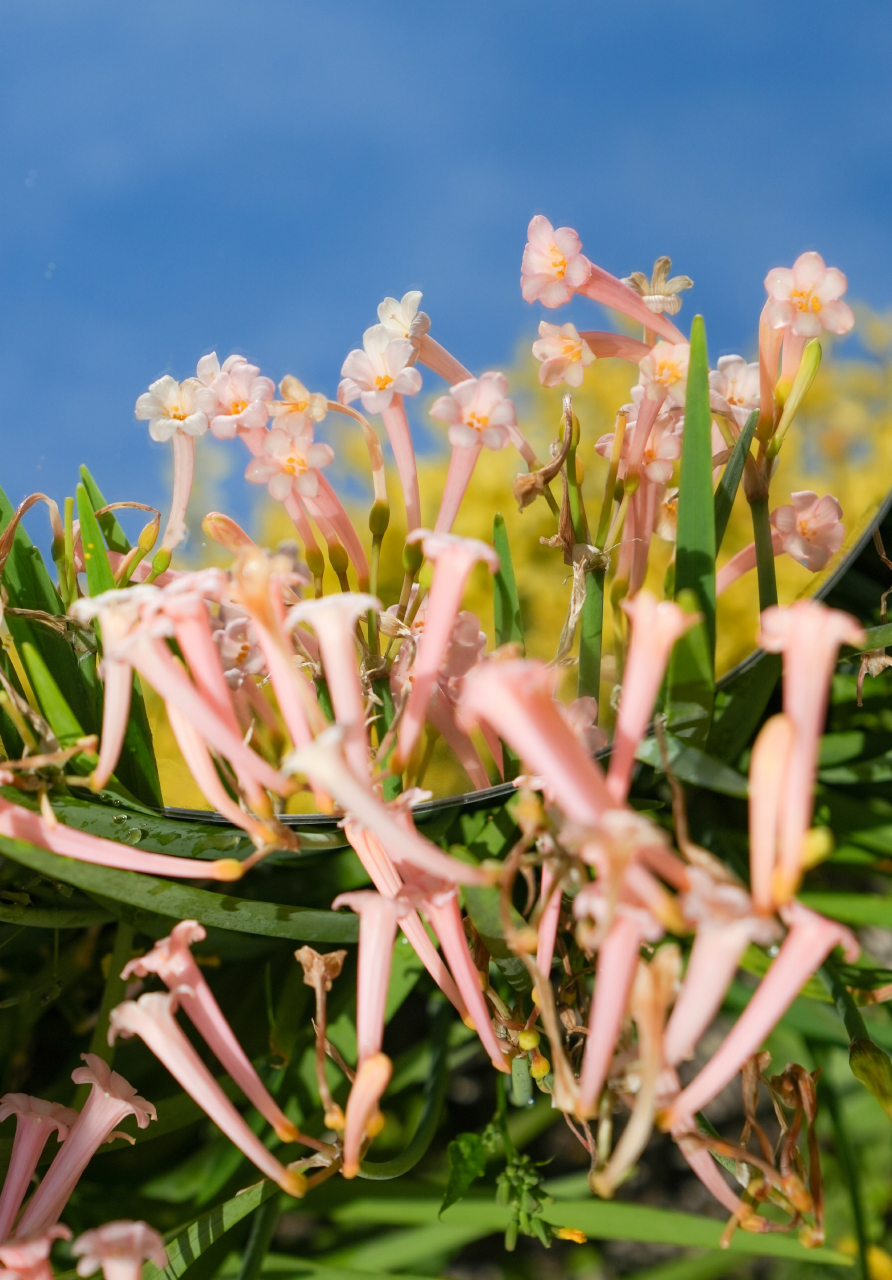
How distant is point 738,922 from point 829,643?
37 mm

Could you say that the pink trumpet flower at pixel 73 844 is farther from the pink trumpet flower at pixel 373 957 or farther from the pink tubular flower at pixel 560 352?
the pink tubular flower at pixel 560 352

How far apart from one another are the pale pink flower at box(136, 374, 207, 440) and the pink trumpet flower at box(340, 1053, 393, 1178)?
0.14m

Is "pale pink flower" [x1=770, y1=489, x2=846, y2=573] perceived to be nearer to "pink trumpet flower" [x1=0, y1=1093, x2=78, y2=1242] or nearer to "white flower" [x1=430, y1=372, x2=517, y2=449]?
"white flower" [x1=430, y1=372, x2=517, y2=449]

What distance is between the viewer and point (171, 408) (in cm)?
23

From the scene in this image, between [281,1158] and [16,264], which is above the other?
[16,264]

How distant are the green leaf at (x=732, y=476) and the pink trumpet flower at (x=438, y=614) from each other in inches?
2.6

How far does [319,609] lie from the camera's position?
142 millimetres

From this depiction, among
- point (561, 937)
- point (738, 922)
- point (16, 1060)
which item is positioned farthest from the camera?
point (16, 1060)

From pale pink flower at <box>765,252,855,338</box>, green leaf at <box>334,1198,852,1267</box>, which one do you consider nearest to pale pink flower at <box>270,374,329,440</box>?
pale pink flower at <box>765,252,855,338</box>

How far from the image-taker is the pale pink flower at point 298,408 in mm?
204

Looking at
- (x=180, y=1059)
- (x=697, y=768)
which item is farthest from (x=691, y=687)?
(x=180, y=1059)

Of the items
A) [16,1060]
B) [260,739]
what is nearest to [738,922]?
[260,739]

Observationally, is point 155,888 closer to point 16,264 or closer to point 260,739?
point 260,739

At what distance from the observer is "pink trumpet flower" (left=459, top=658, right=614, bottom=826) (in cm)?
11
